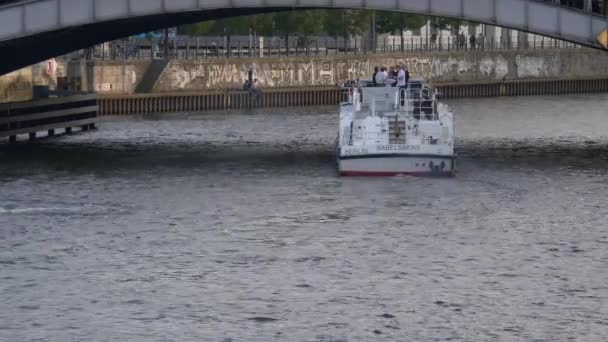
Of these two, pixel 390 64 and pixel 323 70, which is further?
pixel 390 64

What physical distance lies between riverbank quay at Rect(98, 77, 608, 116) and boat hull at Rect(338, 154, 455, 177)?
31.7m

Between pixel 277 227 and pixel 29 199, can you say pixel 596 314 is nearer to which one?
pixel 277 227

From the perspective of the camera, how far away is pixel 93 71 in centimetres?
11000

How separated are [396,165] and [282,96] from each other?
2148 inches

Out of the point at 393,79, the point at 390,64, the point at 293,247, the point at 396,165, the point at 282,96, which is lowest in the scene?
the point at 293,247

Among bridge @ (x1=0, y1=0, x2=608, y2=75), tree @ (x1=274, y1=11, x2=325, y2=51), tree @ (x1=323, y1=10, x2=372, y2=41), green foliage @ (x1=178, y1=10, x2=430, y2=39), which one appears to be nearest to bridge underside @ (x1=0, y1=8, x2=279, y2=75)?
bridge @ (x1=0, y1=0, x2=608, y2=75)

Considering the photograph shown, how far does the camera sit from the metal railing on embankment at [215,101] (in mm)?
109375

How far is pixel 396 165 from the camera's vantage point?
65.5 metres

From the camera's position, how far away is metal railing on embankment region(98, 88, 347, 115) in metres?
109

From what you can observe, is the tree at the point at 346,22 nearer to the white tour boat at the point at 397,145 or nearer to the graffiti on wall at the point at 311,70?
the graffiti on wall at the point at 311,70

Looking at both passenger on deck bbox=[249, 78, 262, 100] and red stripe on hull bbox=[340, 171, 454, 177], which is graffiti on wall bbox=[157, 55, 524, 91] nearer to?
passenger on deck bbox=[249, 78, 262, 100]

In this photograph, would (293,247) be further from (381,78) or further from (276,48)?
(276,48)

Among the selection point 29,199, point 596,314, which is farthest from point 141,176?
point 596,314

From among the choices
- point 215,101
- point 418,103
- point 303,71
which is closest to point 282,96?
point 303,71
